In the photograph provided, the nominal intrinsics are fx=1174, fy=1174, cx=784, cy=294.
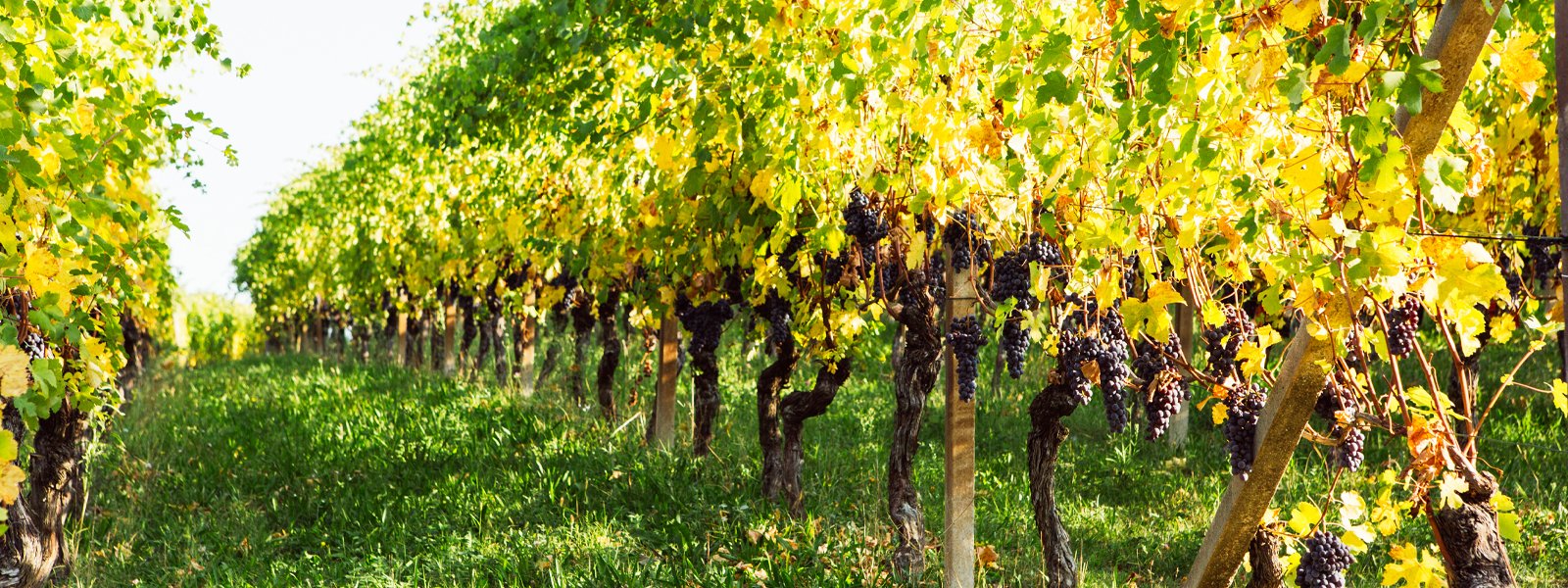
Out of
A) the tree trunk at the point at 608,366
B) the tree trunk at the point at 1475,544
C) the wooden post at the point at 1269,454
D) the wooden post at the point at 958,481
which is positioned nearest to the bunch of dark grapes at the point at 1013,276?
the wooden post at the point at 958,481

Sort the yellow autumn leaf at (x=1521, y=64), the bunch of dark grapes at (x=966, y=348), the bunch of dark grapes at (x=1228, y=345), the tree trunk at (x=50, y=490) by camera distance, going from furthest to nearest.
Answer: the tree trunk at (x=50, y=490), the bunch of dark grapes at (x=966, y=348), the bunch of dark grapes at (x=1228, y=345), the yellow autumn leaf at (x=1521, y=64)

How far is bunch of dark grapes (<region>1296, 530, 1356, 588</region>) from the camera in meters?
3.36

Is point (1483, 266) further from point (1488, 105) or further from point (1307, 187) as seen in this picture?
point (1488, 105)

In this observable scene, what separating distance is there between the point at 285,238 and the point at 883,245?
1780 centimetres

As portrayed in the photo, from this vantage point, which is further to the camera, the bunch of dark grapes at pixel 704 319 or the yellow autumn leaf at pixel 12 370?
the bunch of dark grapes at pixel 704 319

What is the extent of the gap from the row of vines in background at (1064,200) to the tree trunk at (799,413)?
0.02 m

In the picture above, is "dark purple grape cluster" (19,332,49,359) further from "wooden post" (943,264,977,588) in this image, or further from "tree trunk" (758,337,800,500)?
"wooden post" (943,264,977,588)

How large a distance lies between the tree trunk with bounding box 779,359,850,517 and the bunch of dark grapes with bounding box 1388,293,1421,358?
2892 millimetres

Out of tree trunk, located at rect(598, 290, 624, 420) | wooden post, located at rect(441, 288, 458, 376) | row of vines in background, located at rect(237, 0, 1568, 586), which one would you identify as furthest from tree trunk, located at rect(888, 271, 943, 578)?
wooden post, located at rect(441, 288, 458, 376)

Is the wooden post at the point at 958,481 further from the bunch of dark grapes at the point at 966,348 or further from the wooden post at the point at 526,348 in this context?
the wooden post at the point at 526,348

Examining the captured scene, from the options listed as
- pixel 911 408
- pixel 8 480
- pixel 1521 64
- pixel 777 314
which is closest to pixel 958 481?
pixel 911 408

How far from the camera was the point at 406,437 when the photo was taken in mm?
8703

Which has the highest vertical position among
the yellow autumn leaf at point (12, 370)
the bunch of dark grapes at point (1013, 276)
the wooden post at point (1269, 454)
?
the bunch of dark grapes at point (1013, 276)

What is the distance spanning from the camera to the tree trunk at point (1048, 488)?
15.9 feet
